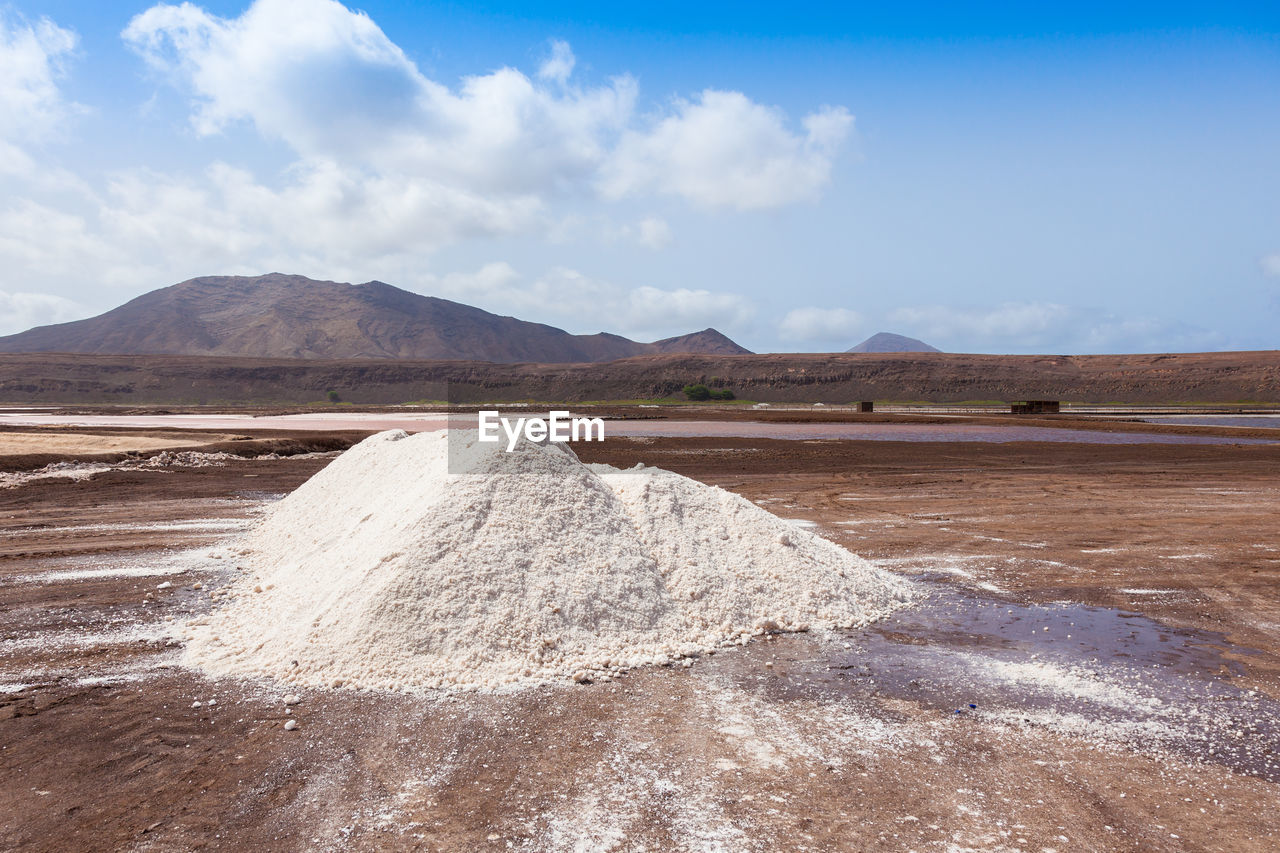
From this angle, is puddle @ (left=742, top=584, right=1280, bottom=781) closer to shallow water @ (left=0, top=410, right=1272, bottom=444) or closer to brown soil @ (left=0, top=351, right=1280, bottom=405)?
shallow water @ (left=0, top=410, right=1272, bottom=444)

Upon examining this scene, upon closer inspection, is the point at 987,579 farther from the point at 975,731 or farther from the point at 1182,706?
A: the point at 975,731

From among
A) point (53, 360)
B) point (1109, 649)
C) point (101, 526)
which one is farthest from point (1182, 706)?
point (53, 360)

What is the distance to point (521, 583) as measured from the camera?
19.0ft

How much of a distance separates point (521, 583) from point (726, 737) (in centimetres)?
214

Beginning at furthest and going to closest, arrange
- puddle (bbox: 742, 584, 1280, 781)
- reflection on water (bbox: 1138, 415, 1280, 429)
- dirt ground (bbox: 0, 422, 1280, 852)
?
reflection on water (bbox: 1138, 415, 1280, 429) < puddle (bbox: 742, 584, 1280, 781) < dirt ground (bbox: 0, 422, 1280, 852)

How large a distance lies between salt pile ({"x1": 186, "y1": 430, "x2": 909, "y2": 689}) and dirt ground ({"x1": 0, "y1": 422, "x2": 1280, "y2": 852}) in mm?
301

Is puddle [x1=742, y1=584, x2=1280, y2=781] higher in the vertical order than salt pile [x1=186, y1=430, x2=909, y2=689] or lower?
lower

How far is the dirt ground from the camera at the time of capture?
3.41m

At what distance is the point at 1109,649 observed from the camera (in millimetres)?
5922

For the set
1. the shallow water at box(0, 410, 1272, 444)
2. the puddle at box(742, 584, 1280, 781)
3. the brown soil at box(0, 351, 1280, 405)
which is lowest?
the puddle at box(742, 584, 1280, 781)

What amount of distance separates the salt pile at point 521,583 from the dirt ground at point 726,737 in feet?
0.99

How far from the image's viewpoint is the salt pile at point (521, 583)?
525cm

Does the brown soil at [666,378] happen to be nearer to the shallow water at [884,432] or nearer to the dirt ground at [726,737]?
the shallow water at [884,432]

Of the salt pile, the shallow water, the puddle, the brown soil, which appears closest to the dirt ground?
the puddle
